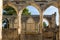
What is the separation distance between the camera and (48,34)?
1984 centimetres

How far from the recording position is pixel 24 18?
27.5 metres

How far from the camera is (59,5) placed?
19047 mm

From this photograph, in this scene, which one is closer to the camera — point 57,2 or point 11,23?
point 57,2

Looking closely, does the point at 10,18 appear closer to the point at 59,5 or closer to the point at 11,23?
the point at 11,23

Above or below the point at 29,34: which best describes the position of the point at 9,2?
above

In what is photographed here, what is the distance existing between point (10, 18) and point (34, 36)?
778 centimetres

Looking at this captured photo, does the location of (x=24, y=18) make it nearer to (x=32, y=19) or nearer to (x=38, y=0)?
(x=32, y=19)

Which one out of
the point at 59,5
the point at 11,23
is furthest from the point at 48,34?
the point at 11,23

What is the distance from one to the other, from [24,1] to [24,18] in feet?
24.9

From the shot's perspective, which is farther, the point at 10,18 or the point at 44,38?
the point at 10,18

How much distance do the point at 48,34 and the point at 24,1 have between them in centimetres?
348

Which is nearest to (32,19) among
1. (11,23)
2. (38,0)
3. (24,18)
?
(24,18)

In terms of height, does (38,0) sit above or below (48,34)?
above

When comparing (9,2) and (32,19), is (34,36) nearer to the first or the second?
(9,2)
